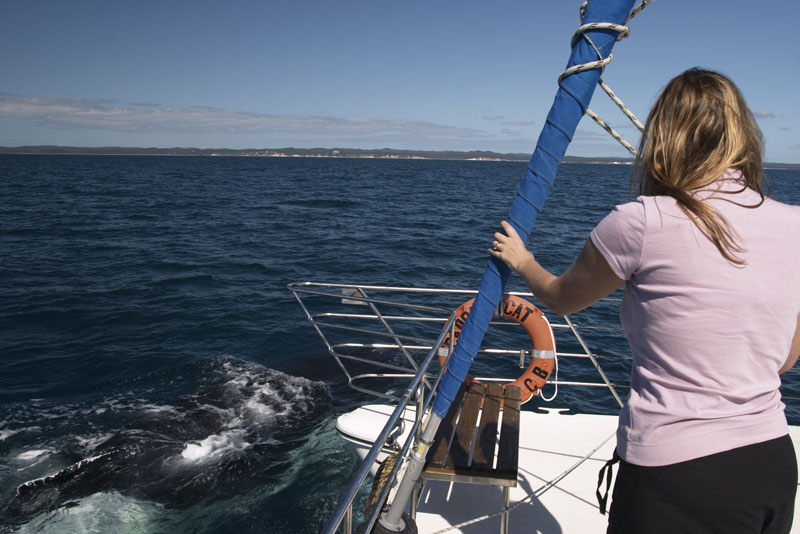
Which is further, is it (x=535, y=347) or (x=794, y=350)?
(x=535, y=347)

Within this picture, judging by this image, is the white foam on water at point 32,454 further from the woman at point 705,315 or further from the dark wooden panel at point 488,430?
the woman at point 705,315

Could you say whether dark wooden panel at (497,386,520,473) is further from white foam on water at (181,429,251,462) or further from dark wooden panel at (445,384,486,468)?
white foam on water at (181,429,251,462)

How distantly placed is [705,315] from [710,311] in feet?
0.04

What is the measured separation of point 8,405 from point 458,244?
14.0m

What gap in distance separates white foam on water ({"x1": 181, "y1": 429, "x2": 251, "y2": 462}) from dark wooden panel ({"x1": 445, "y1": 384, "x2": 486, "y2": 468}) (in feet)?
11.5

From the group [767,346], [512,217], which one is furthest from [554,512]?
[767,346]

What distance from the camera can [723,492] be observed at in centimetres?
105

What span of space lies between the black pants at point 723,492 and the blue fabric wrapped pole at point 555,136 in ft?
2.64

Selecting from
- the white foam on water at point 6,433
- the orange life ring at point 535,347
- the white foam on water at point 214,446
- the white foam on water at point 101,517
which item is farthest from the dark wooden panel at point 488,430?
the white foam on water at point 6,433

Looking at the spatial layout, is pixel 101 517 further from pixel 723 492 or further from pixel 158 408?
pixel 723 492

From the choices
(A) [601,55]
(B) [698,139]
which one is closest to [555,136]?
(A) [601,55]

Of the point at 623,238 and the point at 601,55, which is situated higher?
the point at 601,55

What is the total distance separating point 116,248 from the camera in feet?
55.8

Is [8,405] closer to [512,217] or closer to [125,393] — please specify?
[125,393]
